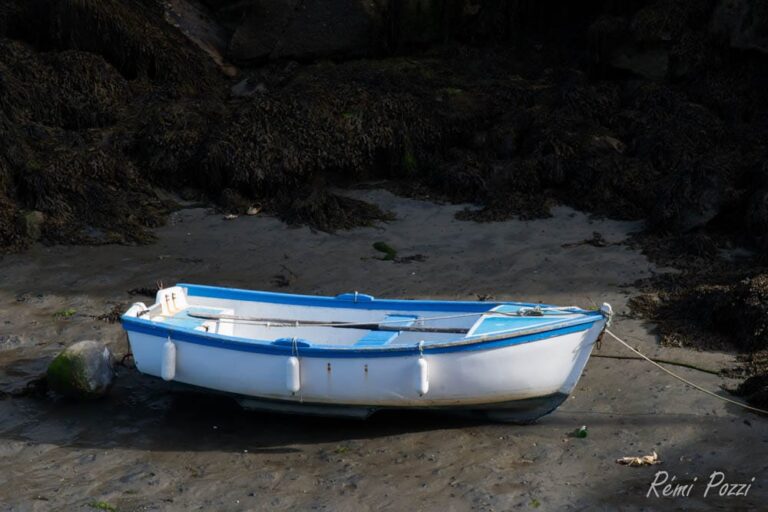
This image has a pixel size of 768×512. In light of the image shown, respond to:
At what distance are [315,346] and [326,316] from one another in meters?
1.07

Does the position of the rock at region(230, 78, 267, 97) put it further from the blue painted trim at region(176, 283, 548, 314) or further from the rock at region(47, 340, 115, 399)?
the rock at region(47, 340, 115, 399)

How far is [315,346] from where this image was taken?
7262 mm

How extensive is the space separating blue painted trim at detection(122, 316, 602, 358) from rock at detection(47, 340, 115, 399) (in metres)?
0.46

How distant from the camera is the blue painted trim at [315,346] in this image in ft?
23.1

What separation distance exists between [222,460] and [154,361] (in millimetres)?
1033

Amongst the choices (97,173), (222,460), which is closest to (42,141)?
(97,173)

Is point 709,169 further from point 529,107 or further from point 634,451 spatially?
point 634,451

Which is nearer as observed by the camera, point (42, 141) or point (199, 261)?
→ point (199, 261)

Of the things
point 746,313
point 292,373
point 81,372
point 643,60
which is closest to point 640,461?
point 746,313

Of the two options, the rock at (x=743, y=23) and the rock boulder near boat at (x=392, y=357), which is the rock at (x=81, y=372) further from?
the rock at (x=743, y=23)

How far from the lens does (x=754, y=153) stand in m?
11.6

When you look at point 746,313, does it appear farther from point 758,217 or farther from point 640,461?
point 640,461
